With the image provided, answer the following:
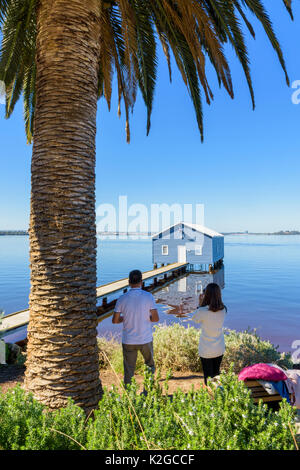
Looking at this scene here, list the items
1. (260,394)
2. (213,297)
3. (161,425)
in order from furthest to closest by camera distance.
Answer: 1. (213,297)
2. (260,394)
3. (161,425)

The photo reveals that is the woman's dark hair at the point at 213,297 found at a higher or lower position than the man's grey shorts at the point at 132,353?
higher

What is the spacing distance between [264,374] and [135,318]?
1.91m

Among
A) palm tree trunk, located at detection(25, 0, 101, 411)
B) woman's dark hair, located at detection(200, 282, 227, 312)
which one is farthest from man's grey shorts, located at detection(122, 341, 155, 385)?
woman's dark hair, located at detection(200, 282, 227, 312)

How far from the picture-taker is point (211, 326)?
475cm

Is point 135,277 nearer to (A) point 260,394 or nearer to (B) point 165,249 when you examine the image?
(A) point 260,394

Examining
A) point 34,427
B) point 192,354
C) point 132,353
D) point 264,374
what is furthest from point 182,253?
point 34,427

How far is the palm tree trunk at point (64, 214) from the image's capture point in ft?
11.9

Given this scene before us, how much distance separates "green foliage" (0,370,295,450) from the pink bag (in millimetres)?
1666

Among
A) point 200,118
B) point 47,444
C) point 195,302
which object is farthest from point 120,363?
point 195,302

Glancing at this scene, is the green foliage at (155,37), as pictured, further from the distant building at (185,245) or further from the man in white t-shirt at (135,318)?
the distant building at (185,245)

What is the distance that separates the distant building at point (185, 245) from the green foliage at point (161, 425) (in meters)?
34.9

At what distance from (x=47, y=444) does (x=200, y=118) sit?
5658mm

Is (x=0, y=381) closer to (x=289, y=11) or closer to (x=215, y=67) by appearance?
(x=215, y=67)

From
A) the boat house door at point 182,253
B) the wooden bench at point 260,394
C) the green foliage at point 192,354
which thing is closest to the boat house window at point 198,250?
the boat house door at point 182,253
